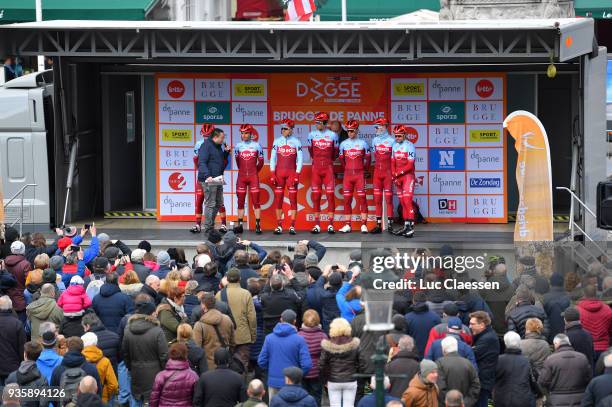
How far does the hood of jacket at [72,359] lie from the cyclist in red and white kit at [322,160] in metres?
9.87

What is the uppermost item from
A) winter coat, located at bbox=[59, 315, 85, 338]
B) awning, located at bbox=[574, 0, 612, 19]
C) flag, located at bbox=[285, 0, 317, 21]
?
awning, located at bbox=[574, 0, 612, 19]

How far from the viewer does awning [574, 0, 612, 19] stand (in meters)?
32.9

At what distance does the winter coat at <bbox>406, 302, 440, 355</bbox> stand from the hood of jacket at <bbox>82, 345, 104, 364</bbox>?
3110 mm

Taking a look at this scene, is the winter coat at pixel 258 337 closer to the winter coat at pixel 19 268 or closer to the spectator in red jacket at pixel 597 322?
the winter coat at pixel 19 268

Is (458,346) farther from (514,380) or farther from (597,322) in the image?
(597,322)

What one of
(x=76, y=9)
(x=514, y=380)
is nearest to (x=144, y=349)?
(x=514, y=380)

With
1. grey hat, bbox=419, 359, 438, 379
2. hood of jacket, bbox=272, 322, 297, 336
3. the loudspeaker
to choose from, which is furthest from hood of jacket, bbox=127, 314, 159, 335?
the loudspeaker

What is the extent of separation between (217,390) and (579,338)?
3779mm

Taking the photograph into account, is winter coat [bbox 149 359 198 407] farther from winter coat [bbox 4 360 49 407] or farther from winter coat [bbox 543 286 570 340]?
winter coat [bbox 543 286 570 340]

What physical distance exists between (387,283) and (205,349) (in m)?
3.37

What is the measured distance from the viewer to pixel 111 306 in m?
15.6

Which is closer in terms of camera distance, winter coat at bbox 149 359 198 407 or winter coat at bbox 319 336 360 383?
winter coat at bbox 149 359 198 407

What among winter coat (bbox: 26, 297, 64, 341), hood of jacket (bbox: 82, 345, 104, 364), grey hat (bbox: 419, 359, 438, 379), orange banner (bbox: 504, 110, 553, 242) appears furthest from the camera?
orange banner (bbox: 504, 110, 553, 242)

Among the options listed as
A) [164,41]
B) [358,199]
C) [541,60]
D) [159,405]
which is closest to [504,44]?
[541,60]
